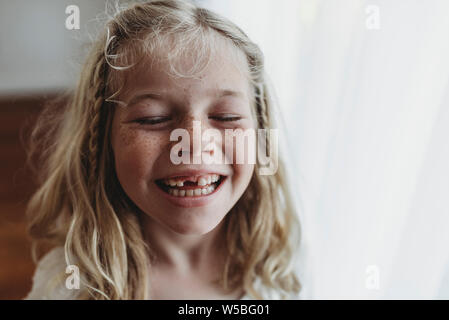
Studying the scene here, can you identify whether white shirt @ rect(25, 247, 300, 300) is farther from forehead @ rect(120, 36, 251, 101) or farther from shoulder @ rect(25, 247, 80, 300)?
forehead @ rect(120, 36, 251, 101)

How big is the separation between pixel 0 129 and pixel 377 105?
1359 millimetres

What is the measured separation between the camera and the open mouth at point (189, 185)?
1.72 ft

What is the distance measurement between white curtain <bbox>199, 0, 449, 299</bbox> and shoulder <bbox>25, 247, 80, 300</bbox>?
39 centimetres

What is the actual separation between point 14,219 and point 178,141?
33.0 inches

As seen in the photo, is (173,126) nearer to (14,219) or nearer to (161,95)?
(161,95)

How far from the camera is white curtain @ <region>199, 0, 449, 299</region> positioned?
511 millimetres

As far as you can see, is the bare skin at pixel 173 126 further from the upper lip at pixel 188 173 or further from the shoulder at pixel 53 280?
the shoulder at pixel 53 280

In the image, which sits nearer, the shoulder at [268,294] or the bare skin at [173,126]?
the bare skin at [173,126]

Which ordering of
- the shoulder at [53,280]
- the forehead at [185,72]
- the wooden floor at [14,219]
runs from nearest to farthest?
1. the forehead at [185,72]
2. the shoulder at [53,280]
3. the wooden floor at [14,219]

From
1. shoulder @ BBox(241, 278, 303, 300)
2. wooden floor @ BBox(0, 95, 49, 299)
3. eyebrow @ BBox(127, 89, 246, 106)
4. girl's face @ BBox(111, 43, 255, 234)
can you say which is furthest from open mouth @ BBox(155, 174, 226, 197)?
wooden floor @ BBox(0, 95, 49, 299)

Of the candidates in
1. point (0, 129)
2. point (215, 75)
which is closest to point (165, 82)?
point (215, 75)

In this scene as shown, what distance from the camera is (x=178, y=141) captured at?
49cm

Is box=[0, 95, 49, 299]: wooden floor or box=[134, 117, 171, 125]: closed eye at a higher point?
box=[134, 117, 171, 125]: closed eye

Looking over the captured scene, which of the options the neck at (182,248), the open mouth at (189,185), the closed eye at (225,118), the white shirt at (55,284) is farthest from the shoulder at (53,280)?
the closed eye at (225,118)
